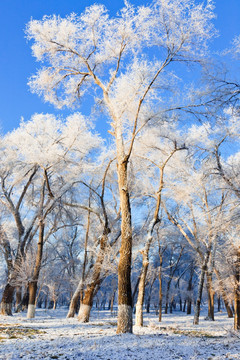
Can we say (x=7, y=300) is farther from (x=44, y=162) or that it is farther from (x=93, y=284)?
(x=44, y=162)

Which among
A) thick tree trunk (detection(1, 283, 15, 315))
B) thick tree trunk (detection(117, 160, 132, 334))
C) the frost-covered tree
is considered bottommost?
thick tree trunk (detection(1, 283, 15, 315))

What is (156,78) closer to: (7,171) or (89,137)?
(89,137)

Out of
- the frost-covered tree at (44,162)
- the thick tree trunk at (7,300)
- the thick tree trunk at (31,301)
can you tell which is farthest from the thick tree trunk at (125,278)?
the thick tree trunk at (7,300)

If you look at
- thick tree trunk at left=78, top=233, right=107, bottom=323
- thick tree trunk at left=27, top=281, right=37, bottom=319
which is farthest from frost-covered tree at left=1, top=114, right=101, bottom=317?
thick tree trunk at left=78, top=233, right=107, bottom=323

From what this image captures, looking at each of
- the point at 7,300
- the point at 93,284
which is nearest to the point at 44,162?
the point at 93,284

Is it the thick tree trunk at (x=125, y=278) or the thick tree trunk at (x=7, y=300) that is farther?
the thick tree trunk at (x=7, y=300)

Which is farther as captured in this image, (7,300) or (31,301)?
(7,300)

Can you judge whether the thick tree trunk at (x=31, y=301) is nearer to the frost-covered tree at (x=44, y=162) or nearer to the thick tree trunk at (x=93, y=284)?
the frost-covered tree at (x=44, y=162)

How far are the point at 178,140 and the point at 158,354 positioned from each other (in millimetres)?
9733

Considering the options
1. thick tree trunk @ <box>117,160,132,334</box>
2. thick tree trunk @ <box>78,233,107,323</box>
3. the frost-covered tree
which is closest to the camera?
thick tree trunk @ <box>117,160,132,334</box>

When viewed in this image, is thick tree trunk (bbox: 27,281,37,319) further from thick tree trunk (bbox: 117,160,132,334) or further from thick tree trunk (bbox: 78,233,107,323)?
thick tree trunk (bbox: 117,160,132,334)

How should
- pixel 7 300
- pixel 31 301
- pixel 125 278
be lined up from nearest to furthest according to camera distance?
pixel 125 278 < pixel 31 301 < pixel 7 300

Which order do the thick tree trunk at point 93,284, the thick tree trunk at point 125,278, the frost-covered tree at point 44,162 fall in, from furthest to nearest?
the frost-covered tree at point 44,162 → the thick tree trunk at point 93,284 → the thick tree trunk at point 125,278

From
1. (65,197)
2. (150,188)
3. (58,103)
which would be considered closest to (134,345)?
(58,103)
